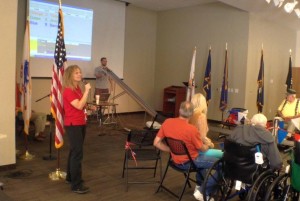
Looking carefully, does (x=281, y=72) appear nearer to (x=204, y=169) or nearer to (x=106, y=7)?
(x=106, y=7)

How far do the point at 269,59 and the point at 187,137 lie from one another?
22.7 ft

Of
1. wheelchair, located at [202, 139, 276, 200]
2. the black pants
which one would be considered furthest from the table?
wheelchair, located at [202, 139, 276, 200]

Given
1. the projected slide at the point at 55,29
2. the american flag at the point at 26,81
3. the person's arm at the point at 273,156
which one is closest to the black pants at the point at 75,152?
the american flag at the point at 26,81

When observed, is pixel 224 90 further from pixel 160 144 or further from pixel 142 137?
pixel 160 144

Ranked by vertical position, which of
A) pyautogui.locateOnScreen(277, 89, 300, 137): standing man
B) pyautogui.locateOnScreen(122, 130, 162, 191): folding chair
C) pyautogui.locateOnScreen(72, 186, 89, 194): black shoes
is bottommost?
pyautogui.locateOnScreen(72, 186, 89, 194): black shoes

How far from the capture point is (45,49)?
7.52 m

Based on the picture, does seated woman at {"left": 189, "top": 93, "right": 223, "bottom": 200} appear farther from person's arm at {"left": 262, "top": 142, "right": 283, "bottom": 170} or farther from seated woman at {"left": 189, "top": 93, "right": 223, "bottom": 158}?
person's arm at {"left": 262, "top": 142, "right": 283, "bottom": 170}

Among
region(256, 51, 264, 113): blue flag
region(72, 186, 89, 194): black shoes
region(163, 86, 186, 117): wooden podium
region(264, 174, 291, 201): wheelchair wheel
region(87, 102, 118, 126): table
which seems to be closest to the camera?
region(264, 174, 291, 201): wheelchair wheel

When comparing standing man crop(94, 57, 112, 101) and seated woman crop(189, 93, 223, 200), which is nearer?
seated woman crop(189, 93, 223, 200)

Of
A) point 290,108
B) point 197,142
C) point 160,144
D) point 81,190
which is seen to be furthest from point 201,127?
point 290,108

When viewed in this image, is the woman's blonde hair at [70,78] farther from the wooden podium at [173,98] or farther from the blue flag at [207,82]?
the wooden podium at [173,98]

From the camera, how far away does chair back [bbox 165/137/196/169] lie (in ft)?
10.3

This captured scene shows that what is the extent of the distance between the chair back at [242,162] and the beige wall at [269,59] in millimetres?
5731

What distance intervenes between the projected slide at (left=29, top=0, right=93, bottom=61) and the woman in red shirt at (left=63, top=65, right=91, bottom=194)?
422 centimetres
